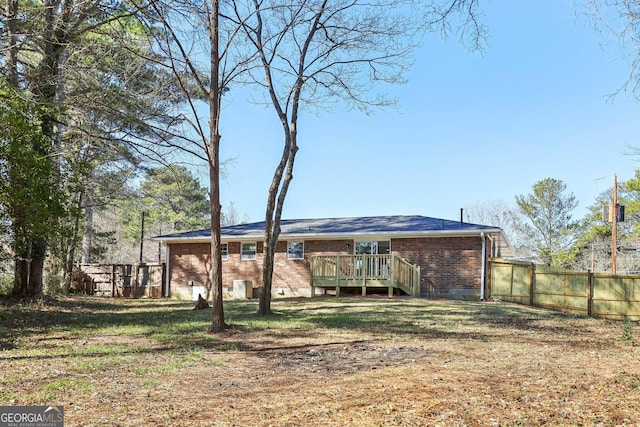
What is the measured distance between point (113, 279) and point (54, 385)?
18.6 metres

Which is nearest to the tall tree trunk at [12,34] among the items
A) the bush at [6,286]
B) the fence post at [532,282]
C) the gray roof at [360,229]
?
the bush at [6,286]

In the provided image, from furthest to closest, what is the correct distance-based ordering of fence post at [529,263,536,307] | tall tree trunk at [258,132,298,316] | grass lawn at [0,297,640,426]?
fence post at [529,263,536,307] < tall tree trunk at [258,132,298,316] < grass lawn at [0,297,640,426]

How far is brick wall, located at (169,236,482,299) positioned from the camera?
18375 millimetres

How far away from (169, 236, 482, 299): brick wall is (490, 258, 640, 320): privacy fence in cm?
143

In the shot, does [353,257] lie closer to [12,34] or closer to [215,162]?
[215,162]

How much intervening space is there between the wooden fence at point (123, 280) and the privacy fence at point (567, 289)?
14657mm

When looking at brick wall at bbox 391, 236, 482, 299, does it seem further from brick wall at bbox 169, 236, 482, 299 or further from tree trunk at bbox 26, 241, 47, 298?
tree trunk at bbox 26, 241, 47, 298

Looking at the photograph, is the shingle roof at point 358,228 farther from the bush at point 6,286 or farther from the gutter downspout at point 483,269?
the bush at point 6,286

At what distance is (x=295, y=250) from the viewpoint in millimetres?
21156

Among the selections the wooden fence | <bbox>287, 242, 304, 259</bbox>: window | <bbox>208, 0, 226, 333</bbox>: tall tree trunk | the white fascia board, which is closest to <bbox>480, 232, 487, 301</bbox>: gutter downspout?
the white fascia board

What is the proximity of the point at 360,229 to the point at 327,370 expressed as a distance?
14051mm

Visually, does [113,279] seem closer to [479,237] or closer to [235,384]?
[479,237]

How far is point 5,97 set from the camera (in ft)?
36.8

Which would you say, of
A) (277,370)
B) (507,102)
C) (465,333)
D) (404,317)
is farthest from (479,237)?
(277,370)
